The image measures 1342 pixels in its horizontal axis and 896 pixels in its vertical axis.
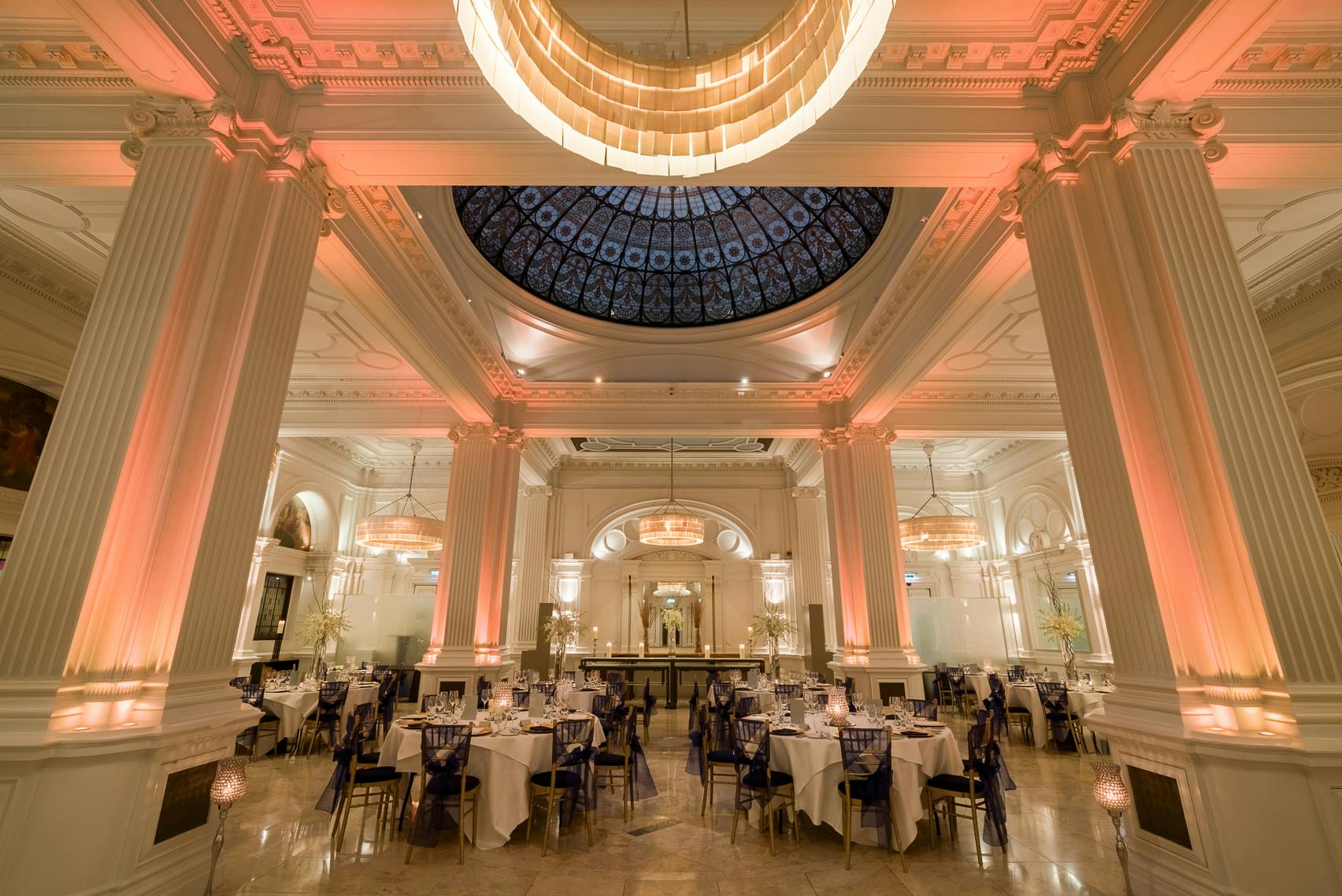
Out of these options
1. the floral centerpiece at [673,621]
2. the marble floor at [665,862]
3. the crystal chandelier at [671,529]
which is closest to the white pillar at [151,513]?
the marble floor at [665,862]

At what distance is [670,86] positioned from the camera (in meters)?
2.50

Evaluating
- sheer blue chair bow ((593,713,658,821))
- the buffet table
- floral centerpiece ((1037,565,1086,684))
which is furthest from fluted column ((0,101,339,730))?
floral centerpiece ((1037,565,1086,684))

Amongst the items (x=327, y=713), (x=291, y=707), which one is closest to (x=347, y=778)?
(x=327, y=713)

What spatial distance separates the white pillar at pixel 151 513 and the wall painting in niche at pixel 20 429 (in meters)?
6.04

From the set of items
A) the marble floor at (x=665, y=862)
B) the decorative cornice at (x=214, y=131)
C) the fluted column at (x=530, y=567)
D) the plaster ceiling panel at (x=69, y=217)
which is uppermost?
the plaster ceiling panel at (x=69, y=217)

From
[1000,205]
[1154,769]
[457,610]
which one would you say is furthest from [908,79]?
[457,610]

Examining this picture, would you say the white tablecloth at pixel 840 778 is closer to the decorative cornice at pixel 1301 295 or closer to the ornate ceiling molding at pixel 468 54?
the ornate ceiling molding at pixel 468 54

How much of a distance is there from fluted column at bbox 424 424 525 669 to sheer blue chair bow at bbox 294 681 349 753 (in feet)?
3.71

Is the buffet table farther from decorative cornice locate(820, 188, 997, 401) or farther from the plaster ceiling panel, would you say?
the plaster ceiling panel

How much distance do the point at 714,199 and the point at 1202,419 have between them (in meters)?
9.49

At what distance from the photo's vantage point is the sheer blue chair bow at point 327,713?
Result: 8.10 metres

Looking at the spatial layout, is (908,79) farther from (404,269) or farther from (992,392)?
(992,392)

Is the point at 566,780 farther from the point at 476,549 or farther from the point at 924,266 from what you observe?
the point at 924,266

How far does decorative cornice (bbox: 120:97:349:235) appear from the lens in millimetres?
3791
